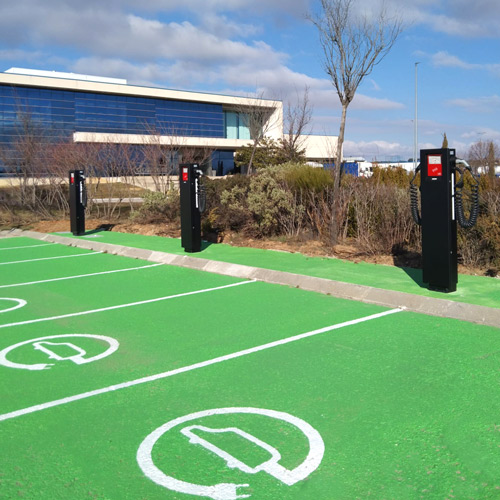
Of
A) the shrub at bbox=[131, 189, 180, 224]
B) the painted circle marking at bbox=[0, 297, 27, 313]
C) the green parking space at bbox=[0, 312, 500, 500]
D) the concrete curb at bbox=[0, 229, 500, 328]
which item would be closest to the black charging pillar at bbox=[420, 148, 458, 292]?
the concrete curb at bbox=[0, 229, 500, 328]

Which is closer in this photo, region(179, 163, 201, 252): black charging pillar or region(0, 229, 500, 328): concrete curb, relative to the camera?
region(0, 229, 500, 328): concrete curb

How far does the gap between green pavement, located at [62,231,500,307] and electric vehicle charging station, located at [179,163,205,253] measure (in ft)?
1.10

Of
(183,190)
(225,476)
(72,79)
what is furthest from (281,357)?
(72,79)

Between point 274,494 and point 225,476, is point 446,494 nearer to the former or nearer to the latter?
point 274,494

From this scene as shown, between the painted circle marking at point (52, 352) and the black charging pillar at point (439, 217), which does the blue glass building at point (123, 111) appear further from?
the painted circle marking at point (52, 352)

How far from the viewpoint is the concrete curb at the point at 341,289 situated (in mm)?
6707

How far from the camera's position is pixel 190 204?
12734 millimetres

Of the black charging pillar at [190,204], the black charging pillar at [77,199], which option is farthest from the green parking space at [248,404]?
the black charging pillar at [77,199]

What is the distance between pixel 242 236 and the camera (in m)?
14.6

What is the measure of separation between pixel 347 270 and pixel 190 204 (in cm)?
446

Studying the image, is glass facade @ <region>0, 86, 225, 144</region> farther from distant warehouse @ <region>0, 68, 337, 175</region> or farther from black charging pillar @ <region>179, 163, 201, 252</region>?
black charging pillar @ <region>179, 163, 201, 252</region>

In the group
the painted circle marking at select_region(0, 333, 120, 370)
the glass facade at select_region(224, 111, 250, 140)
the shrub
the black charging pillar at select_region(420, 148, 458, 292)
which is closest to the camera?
the painted circle marking at select_region(0, 333, 120, 370)

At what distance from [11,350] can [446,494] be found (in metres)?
4.67

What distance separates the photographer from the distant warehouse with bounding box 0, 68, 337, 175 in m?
59.4
